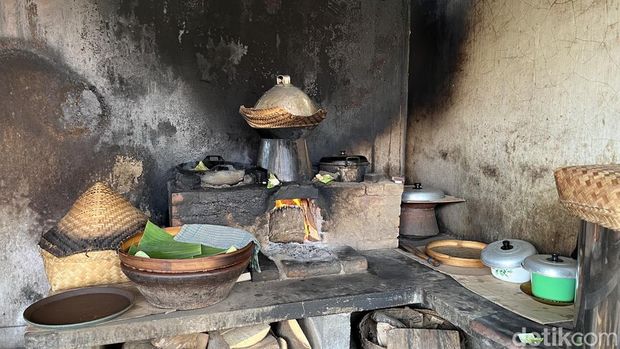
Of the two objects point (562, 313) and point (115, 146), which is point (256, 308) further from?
point (115, 146)

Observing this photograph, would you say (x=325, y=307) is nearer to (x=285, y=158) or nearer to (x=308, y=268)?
(x=308, y=268)

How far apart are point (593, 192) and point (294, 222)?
2136mm

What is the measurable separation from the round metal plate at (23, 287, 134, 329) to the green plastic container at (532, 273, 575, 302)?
2.09 metres

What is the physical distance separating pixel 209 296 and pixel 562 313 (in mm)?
1750

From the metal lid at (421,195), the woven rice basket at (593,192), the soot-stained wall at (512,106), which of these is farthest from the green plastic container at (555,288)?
the metal lid at (421,195)

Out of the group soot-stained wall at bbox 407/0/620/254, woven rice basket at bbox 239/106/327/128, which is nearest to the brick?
woven rice basket at bbox 239/106/327/128

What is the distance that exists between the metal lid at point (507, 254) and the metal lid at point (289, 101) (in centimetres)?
138

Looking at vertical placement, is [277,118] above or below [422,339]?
above

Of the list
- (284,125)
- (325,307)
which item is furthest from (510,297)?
(284,125)

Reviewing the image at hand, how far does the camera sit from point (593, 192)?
1.64m

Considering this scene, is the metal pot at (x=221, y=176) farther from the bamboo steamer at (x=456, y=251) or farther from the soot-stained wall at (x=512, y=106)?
the soot-stained wall at (x=512, y=106)

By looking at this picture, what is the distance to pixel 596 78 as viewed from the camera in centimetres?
264

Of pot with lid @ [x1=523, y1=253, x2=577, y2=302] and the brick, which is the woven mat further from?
the brick

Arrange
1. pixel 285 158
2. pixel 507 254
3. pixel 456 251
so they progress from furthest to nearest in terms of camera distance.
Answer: pixel 456 251 < pixel 285 158 < pixel 507 254
